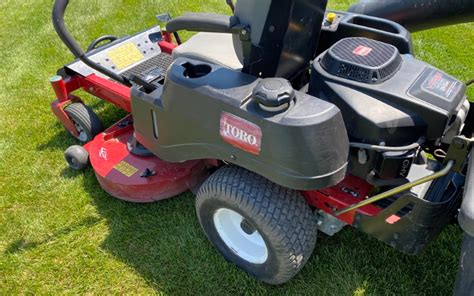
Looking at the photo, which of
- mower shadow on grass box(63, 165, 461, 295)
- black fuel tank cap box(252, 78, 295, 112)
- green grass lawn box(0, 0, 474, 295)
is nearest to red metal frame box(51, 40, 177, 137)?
green grass lawn box(0, 0, 474, 295)

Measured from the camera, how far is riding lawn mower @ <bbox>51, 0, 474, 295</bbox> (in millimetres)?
1543

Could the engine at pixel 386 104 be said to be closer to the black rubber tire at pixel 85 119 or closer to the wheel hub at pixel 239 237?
the wheel hub at pixel 239 237

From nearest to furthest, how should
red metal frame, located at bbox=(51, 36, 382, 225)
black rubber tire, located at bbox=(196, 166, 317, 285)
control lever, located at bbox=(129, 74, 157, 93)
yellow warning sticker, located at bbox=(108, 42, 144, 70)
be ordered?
1. black rubber tire, located at bbox=(196, 166, 317, 285)
2. red metal frame, located at bbox=(51, 36, 382, 225)
3. control lever, located at bbox=(129, 74, 157, 93)
4. yellow warning sticker, located at bbox=(108, 42, 144, 70)

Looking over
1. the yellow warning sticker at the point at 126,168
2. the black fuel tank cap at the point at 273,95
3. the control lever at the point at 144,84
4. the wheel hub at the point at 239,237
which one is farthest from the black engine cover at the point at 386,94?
the yellow warning sticker at the point at 126,168

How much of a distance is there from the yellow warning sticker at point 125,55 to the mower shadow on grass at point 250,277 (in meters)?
1.05

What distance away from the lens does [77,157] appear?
2604 millimetres

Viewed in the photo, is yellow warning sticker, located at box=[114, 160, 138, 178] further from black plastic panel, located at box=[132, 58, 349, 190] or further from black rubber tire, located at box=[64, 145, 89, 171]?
black plastic panel, located at box=[132, 58, 349, 190]

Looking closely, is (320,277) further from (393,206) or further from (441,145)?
(441,145)

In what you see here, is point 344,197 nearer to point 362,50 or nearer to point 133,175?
point 362,50

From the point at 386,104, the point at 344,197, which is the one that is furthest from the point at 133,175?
the point at 386,104

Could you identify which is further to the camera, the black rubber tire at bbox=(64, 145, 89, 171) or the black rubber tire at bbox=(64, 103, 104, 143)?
the black rubber tire at bbox=(64, 103, 104, 143)

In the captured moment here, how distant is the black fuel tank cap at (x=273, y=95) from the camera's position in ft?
4.94

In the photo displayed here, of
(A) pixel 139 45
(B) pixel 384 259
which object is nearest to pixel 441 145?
(B) pixel 384 259

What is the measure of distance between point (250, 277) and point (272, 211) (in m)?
0.47
